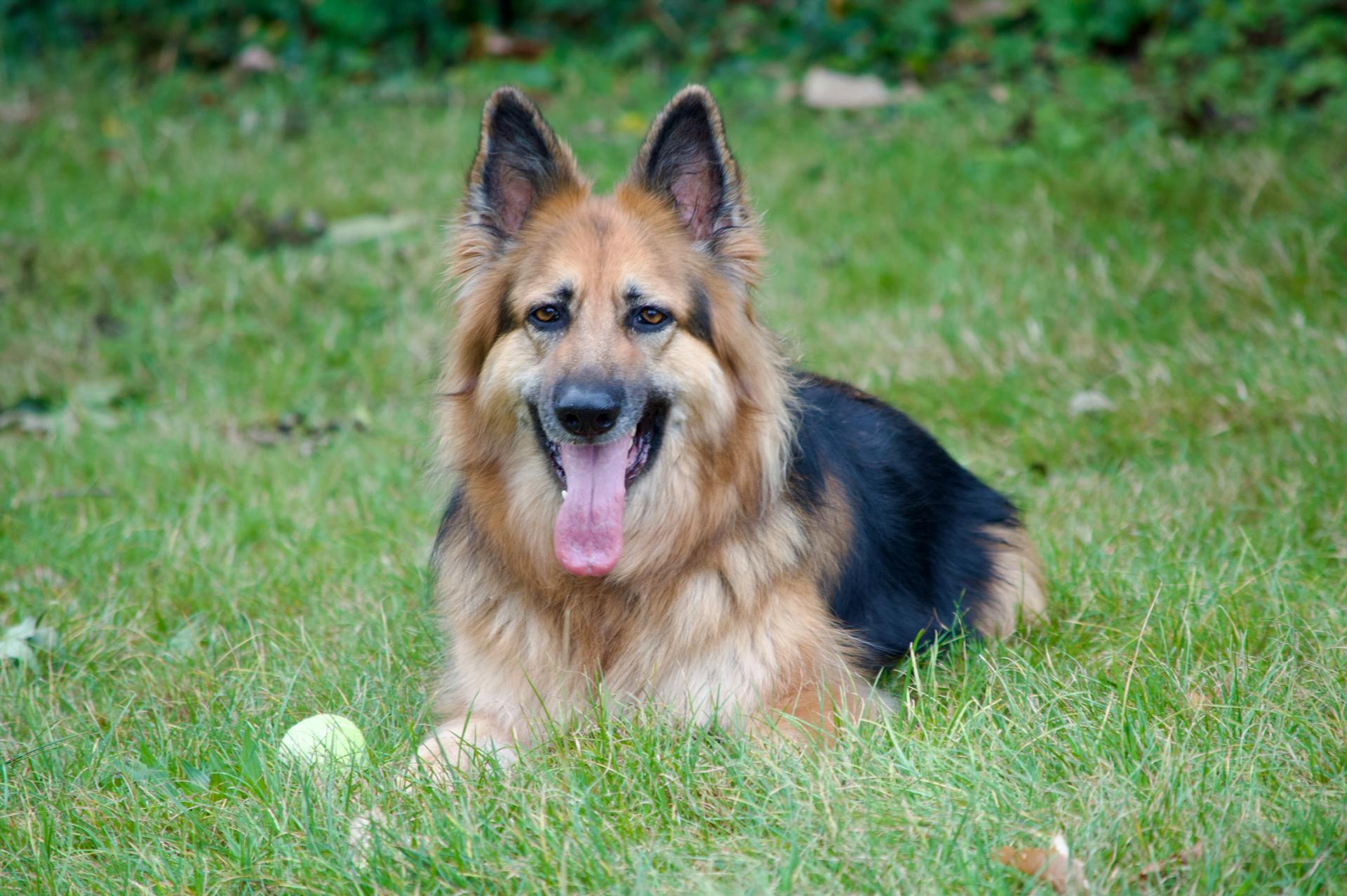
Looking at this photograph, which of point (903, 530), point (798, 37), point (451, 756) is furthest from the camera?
point (798, 37)

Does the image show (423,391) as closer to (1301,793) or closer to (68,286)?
(68,286)

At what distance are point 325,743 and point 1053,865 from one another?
72.7 inches

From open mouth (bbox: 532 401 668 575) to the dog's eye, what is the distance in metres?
0.24

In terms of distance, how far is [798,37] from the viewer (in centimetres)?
1099

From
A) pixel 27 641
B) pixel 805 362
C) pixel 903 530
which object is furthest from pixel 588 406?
pixel 805 362

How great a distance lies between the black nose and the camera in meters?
3.34

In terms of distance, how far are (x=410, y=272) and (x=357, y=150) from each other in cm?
256

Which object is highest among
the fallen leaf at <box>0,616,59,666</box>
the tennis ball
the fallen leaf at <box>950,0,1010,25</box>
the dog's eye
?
the fallen leaf at <box>950,0,1010,25</box>

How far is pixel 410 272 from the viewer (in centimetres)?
777

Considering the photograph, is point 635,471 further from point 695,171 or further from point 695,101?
point 695,101

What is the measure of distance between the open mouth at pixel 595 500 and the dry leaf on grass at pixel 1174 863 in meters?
1.57

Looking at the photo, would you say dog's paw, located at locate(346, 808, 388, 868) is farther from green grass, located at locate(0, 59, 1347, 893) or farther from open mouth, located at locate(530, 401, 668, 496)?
open mouth, located at locate(530, 401, 668, 496)

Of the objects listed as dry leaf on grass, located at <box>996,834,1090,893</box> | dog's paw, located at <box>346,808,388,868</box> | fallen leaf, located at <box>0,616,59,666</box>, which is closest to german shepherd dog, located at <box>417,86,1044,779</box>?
dog's paw, located at <box>346,808,388,868</box>

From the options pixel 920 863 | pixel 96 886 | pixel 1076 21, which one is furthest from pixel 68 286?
pixel 1076 21
